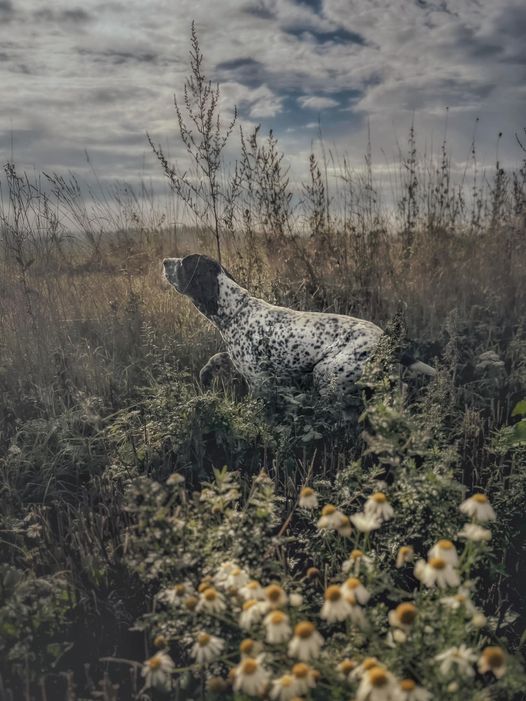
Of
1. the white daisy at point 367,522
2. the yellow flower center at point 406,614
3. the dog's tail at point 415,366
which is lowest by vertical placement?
the yellow flower center at point 406,614

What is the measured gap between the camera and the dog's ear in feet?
16.1

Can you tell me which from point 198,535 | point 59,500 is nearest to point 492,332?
point 59,500

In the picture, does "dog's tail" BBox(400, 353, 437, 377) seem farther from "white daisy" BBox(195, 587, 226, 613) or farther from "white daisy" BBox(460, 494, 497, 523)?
"white daisy" BBox(195, 587, 226, 613)

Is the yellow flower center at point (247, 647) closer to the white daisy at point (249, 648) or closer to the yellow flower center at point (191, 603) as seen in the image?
the white daisy at point (249, 648)

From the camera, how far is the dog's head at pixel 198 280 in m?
4.91

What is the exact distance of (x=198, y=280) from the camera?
4.93 m

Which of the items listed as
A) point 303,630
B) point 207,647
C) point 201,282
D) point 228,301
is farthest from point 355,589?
point 201,282

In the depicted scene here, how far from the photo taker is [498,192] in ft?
27.3

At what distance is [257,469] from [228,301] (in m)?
1.58

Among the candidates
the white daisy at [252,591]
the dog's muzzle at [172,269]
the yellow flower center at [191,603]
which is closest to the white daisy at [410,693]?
the white daisy at [252,591]

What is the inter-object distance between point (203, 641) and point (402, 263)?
21.0 ft

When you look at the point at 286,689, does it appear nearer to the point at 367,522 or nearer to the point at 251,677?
the point at 251,677

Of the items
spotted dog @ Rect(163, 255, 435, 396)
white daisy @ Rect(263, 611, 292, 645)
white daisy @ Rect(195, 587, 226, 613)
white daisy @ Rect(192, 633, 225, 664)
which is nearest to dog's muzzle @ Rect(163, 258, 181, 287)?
spotted dog @ Rect(163, 255, 435, 396)

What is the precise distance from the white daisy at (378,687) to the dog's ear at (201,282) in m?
3.70
